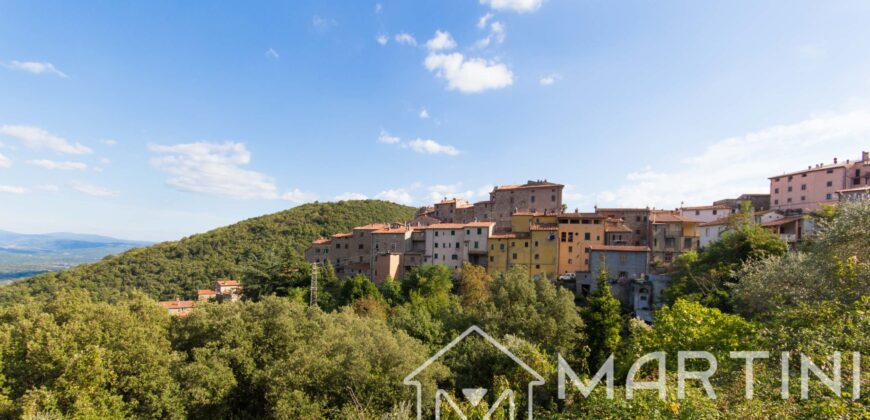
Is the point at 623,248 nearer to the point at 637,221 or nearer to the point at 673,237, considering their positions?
the point at 673,237

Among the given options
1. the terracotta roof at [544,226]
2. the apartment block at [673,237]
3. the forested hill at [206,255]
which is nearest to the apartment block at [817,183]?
the apartment block at [673,237]

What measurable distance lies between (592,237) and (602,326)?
53.5 feet

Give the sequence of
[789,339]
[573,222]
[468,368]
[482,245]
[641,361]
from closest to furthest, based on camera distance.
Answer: [789,339] → [641,361] → [468,368] → [573,222] → [482,245]

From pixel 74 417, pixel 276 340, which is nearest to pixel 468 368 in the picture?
pixel 276 340

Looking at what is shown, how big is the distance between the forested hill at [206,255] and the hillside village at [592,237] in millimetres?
17691

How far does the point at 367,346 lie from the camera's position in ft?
52.2

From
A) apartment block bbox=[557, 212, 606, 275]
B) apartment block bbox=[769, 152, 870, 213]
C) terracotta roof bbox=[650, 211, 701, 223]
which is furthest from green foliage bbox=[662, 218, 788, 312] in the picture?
apartment block bbox=[769, 152, 870, 213]

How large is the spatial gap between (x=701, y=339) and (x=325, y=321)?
16690 millimetres

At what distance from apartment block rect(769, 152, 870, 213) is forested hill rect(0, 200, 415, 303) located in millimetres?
63238

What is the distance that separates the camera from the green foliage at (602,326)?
22828 millimetres

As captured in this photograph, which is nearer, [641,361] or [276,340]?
[641,361]

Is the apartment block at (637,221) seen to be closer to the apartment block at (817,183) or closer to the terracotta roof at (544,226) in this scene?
the terracotta roof at (544,226)

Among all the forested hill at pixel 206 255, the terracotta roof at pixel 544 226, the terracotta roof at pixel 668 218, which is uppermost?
the terracotta roof at pixel 668 218

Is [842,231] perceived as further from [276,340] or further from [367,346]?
[276,340]
